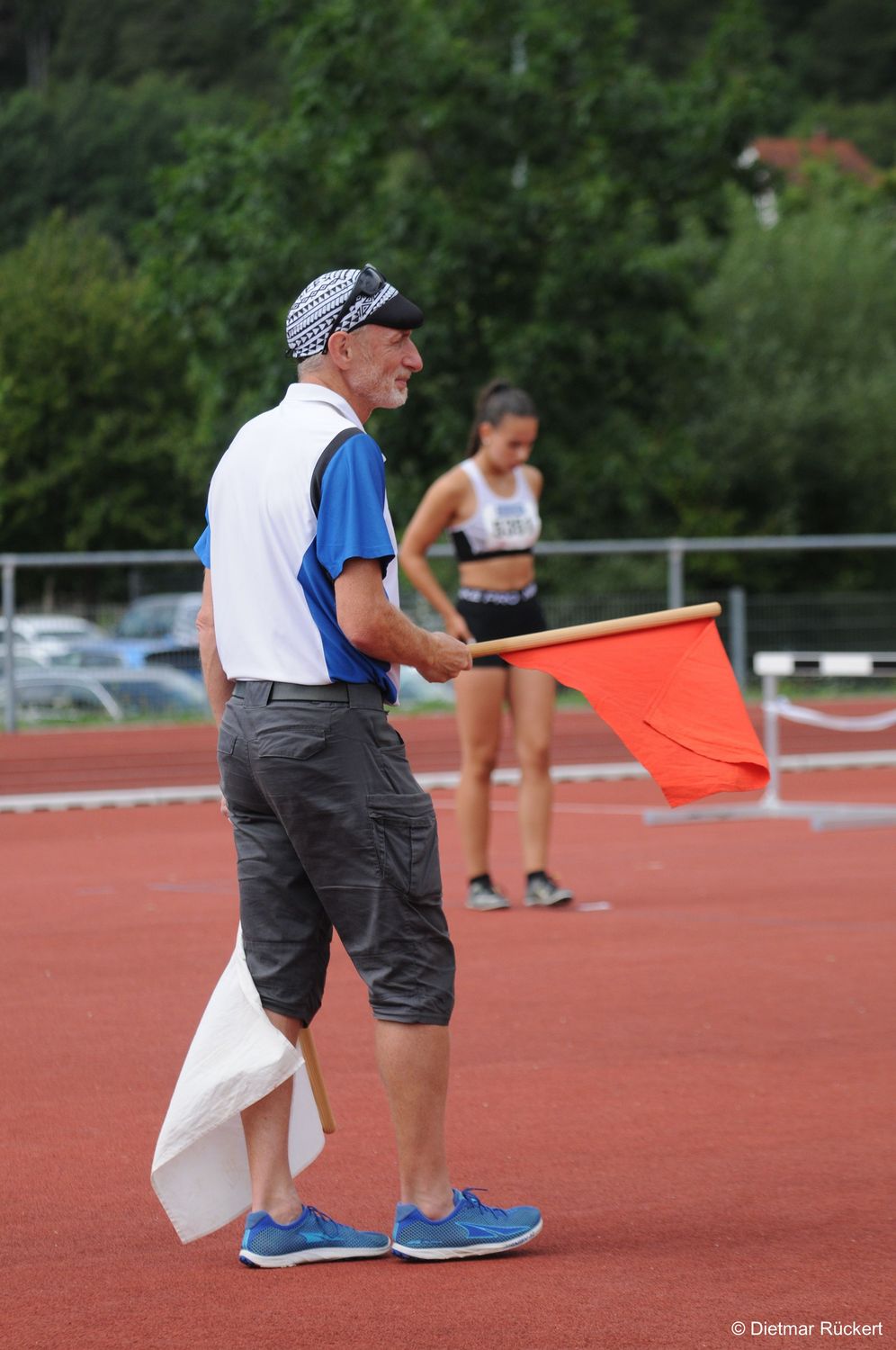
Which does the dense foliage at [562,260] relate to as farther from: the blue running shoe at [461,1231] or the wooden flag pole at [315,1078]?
the blue running shoe at [461,1231]

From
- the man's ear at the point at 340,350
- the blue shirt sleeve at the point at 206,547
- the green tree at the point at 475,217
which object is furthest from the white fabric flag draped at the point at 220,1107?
the green tree at the point at 475,217

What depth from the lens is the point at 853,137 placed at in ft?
241

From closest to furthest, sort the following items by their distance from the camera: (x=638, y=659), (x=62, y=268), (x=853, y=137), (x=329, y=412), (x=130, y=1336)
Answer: (x=130, y=1336) < (x=329, y=412) < (x=638, y=659) < (x=62, y=268) < (x=853, y=137)

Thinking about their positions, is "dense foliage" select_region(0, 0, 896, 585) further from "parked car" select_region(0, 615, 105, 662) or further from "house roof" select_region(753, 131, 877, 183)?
"house roof" select_region(753, 131, 877, 183)

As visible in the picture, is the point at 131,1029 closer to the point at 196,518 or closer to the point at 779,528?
the point at 779,528

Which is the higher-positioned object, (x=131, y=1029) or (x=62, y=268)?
(x=62, y=268)

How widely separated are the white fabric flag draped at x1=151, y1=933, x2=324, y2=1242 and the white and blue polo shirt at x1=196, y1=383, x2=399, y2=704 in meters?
0.64

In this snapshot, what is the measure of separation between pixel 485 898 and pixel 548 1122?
12.4ft

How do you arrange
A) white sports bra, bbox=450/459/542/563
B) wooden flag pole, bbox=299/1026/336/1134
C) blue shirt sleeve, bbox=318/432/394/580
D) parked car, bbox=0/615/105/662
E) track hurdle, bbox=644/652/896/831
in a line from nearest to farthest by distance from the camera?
blue shirt sleeve, bbox=318/432/394/580
wooden flag pole, bbox=299/1026/336/1134
white sports bra, bbox=450/459/542/563
track hurdle, bbox=644/652/896/831
parked car, bbox=0/615/105/662

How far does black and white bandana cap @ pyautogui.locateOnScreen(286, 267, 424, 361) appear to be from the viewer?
13.5ft

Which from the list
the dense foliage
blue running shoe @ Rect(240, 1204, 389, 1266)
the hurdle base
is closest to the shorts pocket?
blue running shoe @ Rect(240, 1204, 389, 1266)

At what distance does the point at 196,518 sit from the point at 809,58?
4062cm

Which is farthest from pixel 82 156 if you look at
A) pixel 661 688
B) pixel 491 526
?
pixel 661 688

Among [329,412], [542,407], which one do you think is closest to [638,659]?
[329,412]
